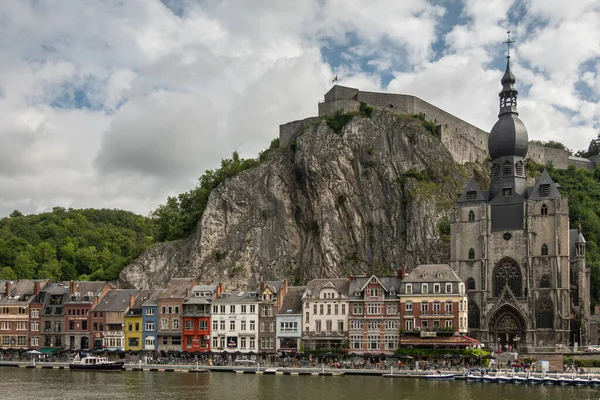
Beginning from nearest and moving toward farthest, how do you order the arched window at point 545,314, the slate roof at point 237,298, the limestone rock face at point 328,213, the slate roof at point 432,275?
the slate roof at point 432,275, the slate roof at point 237,298, the arched window at point 545,314, the limestone rock face at point 328,213

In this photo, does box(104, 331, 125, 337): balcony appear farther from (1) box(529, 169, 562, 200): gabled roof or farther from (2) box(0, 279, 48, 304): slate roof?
(1) box(529, 169, 562, 200): gabled roof

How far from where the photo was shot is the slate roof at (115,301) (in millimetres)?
94062

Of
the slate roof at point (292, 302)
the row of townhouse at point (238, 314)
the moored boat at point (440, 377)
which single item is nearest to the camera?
the moored boat at point (440, 377)

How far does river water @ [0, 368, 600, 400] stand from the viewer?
58.7m

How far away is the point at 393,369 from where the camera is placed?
74.9 metres

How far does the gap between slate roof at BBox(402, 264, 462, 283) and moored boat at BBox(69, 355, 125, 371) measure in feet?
102

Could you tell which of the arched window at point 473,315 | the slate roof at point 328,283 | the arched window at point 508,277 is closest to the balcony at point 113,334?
the slate roof at point 328,283

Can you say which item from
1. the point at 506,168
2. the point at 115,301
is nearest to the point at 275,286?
the point at 115,301

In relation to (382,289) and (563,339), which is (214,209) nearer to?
(382,289)

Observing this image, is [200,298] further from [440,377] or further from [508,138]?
[508,138]

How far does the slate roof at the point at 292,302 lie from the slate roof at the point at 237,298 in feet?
11.0

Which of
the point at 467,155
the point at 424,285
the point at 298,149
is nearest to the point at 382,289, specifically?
the point at 424,285

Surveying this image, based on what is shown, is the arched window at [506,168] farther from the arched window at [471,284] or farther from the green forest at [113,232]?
the green forest at [113,232]

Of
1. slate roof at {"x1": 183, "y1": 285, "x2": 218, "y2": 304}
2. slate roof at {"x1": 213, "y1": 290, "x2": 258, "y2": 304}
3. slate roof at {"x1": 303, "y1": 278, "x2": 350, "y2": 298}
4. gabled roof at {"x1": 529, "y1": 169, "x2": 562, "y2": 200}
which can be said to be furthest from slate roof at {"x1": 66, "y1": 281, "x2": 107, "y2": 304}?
gabled roof at {"x1": 529, "y1": 169, "x2": 562, "y2": 200}
